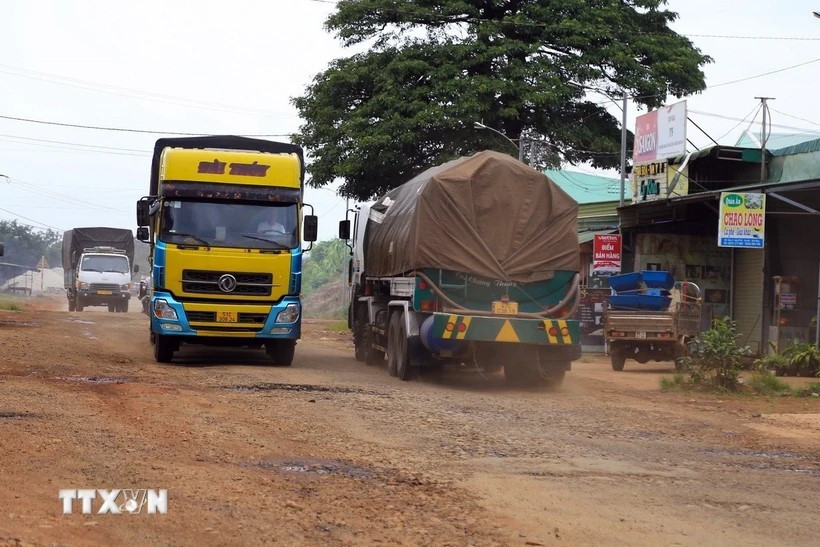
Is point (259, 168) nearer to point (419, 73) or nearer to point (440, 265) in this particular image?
point (440, 265)

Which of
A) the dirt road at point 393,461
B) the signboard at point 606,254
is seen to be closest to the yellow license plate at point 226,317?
the dirt road at point 393,461

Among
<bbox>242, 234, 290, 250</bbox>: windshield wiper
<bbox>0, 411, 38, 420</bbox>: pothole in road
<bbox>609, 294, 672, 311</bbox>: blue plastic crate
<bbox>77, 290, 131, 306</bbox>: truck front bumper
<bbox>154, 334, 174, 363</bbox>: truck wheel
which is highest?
<bbox>242, 234, 290, 250</bbox>: windshield wiper

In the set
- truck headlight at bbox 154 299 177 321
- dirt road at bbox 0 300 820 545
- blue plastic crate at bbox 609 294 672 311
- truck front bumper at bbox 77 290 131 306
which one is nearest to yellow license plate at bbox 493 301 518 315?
dirt road at bbox 0 300 820 545

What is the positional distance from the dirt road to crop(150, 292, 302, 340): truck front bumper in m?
1.57

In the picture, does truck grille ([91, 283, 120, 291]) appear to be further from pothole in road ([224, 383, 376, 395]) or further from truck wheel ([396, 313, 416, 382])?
pothole in road ([224, 383, 376, 395])

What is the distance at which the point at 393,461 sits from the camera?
878 cm

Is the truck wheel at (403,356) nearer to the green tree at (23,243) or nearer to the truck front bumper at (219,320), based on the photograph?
the truck front bumper at (219,320)

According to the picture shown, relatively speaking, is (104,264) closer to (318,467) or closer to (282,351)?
(282,351)

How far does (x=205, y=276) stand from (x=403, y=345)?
3440 millimetres

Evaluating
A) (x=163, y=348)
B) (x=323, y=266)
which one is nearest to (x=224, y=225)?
(x=163, y=348)

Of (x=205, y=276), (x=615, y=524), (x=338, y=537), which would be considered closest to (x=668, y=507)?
(x=615, y=524)

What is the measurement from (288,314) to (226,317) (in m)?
1.02

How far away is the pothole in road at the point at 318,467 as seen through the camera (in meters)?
8.12

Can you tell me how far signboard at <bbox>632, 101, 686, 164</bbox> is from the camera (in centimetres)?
2769
